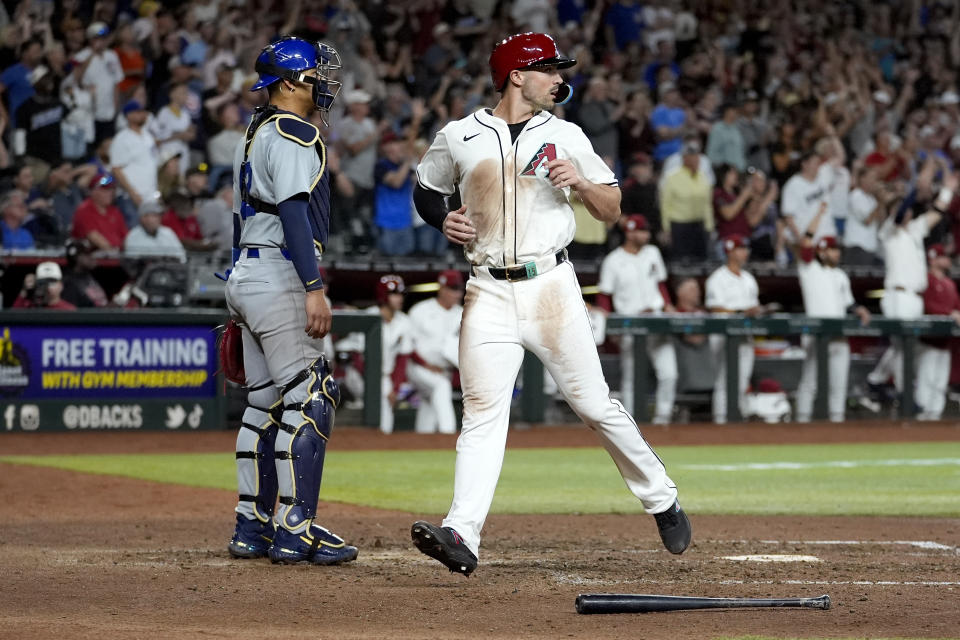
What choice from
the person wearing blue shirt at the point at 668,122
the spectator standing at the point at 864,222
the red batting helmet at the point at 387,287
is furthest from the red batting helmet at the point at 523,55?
the spectator standing at the point at 864,222

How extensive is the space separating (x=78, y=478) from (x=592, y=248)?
8.14m

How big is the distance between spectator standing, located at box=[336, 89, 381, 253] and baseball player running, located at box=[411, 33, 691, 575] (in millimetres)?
10635

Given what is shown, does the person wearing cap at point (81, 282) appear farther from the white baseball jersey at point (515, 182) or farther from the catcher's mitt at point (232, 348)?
the white baseball jersey at point (515, 182)

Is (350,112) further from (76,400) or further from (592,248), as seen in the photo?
(76,400)

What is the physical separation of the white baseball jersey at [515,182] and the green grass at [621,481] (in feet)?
10.3

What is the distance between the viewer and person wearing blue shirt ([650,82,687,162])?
18484 millimetres

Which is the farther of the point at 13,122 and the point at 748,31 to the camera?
the point at 748,31

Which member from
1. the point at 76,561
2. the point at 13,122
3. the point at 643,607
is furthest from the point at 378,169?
the point at 643,607

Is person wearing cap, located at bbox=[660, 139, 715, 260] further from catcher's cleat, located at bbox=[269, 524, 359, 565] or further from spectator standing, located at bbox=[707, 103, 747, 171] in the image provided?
catcher's cleat, located at bbox=[269, 524, 359, 565]

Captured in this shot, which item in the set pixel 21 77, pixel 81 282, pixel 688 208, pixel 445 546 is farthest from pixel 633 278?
pixel 445 546

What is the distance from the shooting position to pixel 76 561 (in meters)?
6.15

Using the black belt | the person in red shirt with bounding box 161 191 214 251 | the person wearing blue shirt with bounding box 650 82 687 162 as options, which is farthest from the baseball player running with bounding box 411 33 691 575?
the person wearing blue shirt with bounding box 650 82 687 162

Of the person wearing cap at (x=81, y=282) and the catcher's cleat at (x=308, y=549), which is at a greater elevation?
the person wearing cap at (x=81, y=282)

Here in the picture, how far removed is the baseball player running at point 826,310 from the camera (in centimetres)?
1688
